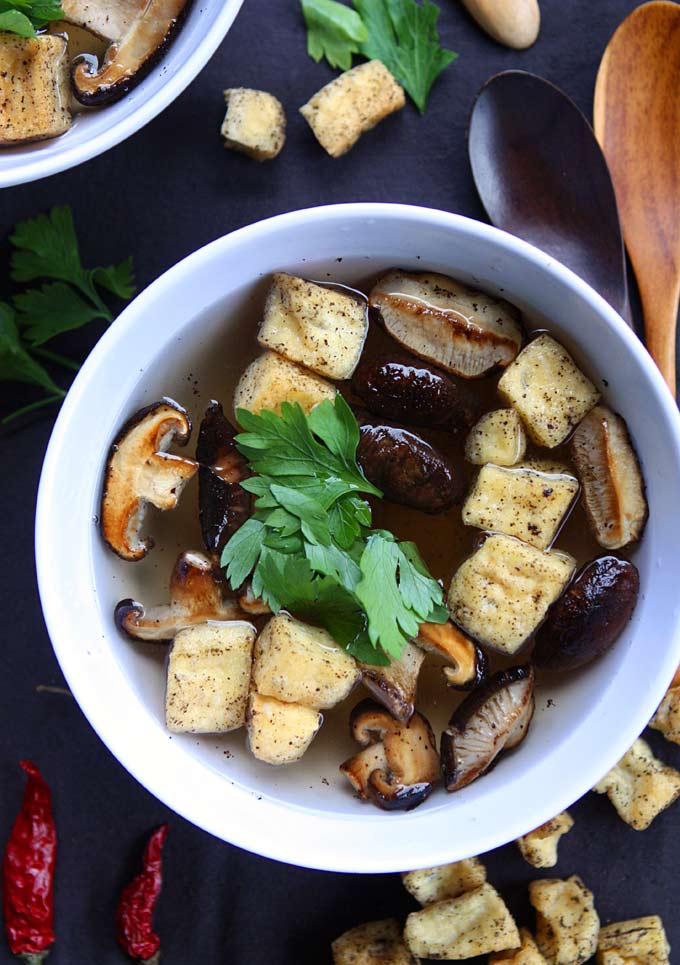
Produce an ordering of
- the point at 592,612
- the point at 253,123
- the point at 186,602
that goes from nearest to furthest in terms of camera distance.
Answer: the point at 592,612 → the point at 186,602 → the point at 253,123

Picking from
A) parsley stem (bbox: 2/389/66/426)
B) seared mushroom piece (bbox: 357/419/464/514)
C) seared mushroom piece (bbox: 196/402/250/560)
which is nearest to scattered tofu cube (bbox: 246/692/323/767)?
seared mushroom piece (bbox: 196/402/250/560)

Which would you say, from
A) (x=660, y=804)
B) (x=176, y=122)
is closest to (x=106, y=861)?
(x=660, y=804)

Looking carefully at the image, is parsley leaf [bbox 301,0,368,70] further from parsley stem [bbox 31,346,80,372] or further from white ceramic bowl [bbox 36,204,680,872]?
parsley stem [bbox 31,346,80,372]

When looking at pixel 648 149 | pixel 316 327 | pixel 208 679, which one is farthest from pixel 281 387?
pixel 648 149

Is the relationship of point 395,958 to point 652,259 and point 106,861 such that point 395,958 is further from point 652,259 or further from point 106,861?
point 652,259

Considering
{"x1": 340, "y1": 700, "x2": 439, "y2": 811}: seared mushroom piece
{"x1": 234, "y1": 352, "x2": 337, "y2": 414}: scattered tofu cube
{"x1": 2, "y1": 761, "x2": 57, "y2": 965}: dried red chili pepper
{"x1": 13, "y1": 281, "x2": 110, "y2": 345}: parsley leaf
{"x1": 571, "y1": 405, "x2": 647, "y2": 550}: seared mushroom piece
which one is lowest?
{"x1": 2, "y1": 761, "x2": 57, "y2": 965}: dried red chili pepper

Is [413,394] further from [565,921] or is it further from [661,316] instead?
[565,921]

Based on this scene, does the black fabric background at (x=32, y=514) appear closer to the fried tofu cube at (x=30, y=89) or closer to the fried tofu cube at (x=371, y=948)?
the fried tofu cube at (x=371, y=948)
